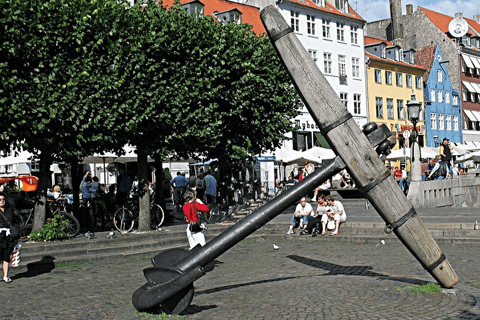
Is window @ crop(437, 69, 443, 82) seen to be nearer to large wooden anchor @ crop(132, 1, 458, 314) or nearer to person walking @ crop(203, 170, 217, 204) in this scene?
person walking @ crop(203, 170, 217, 204)

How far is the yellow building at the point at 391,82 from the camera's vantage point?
5819 centimetres

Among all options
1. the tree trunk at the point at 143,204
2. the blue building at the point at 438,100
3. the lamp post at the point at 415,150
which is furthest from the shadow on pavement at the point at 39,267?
the blue building at the point at 438,100

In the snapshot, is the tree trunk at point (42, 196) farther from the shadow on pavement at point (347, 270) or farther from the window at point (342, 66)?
the window at point (342, 66)

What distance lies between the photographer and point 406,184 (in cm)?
2889

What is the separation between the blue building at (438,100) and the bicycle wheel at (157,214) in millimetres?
48296

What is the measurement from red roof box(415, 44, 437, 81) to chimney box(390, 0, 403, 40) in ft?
9.01

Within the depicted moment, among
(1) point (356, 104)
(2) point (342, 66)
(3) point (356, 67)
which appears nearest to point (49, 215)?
(2) point (342, 66)

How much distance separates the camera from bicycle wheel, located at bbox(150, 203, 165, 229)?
770 inches

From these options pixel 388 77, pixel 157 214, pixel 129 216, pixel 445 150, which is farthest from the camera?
pixel 388 77

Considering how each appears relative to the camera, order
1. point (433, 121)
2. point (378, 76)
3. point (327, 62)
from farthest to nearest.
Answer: point (433, 121) → point (378, 76) → point (327, 62)

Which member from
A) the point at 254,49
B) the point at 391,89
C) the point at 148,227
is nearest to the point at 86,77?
the point at 148,227

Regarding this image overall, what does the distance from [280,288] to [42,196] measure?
1020 cm

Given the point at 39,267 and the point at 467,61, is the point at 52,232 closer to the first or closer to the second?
the point at 39,267

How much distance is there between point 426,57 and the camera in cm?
6694
